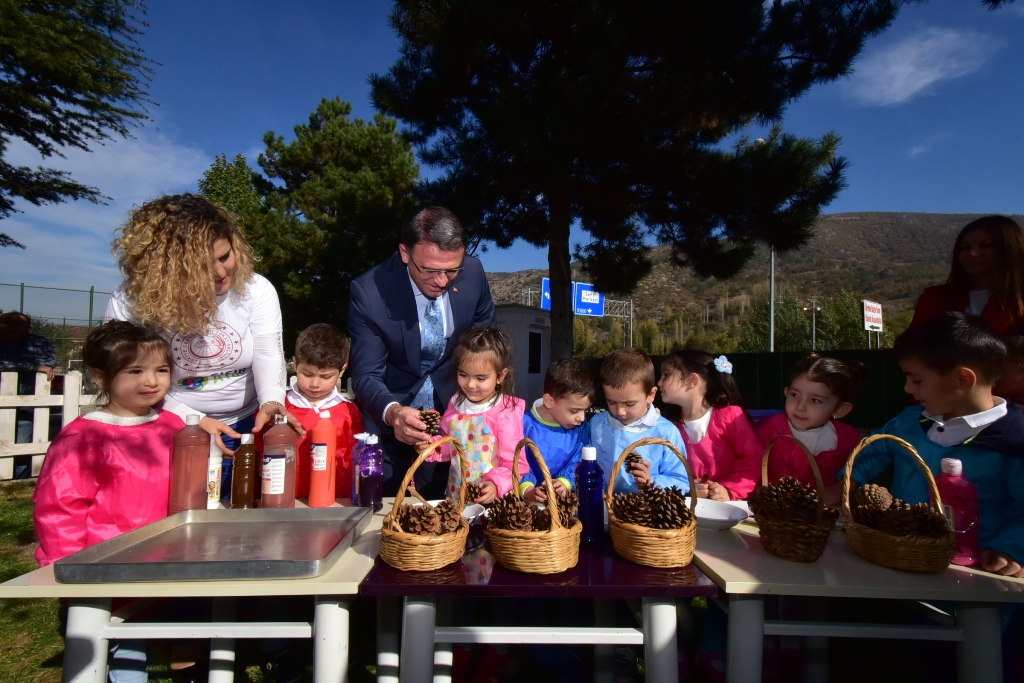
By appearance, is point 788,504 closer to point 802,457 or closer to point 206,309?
point 802,457

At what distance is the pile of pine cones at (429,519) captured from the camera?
1.53m

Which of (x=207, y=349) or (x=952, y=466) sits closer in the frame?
(x=952, y=466)

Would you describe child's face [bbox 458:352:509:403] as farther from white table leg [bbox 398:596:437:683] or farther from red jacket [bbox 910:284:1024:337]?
red jacket [bbox 910:284:1024:337]

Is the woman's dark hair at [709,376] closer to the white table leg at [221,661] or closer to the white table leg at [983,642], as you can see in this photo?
the white table leg at [983,642]

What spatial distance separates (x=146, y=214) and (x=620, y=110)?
515 centimetres

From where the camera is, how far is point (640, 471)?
1.96 m

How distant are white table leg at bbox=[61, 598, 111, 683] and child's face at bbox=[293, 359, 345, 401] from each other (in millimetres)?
1236

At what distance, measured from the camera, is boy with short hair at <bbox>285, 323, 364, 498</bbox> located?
2.48 metres

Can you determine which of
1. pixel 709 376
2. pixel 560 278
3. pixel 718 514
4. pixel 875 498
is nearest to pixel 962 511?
pixel 875 498

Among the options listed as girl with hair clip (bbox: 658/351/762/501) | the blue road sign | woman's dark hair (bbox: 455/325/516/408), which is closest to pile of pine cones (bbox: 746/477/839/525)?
girl with hair clip (bbox: 658/351/762/501)

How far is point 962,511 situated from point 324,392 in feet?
8.12

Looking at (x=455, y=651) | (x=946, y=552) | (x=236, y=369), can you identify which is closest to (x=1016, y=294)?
(x=946, y=552)

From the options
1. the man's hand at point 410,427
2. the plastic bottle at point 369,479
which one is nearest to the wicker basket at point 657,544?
the man's hand at point 410,427

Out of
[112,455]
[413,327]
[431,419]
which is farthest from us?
[413,327]
